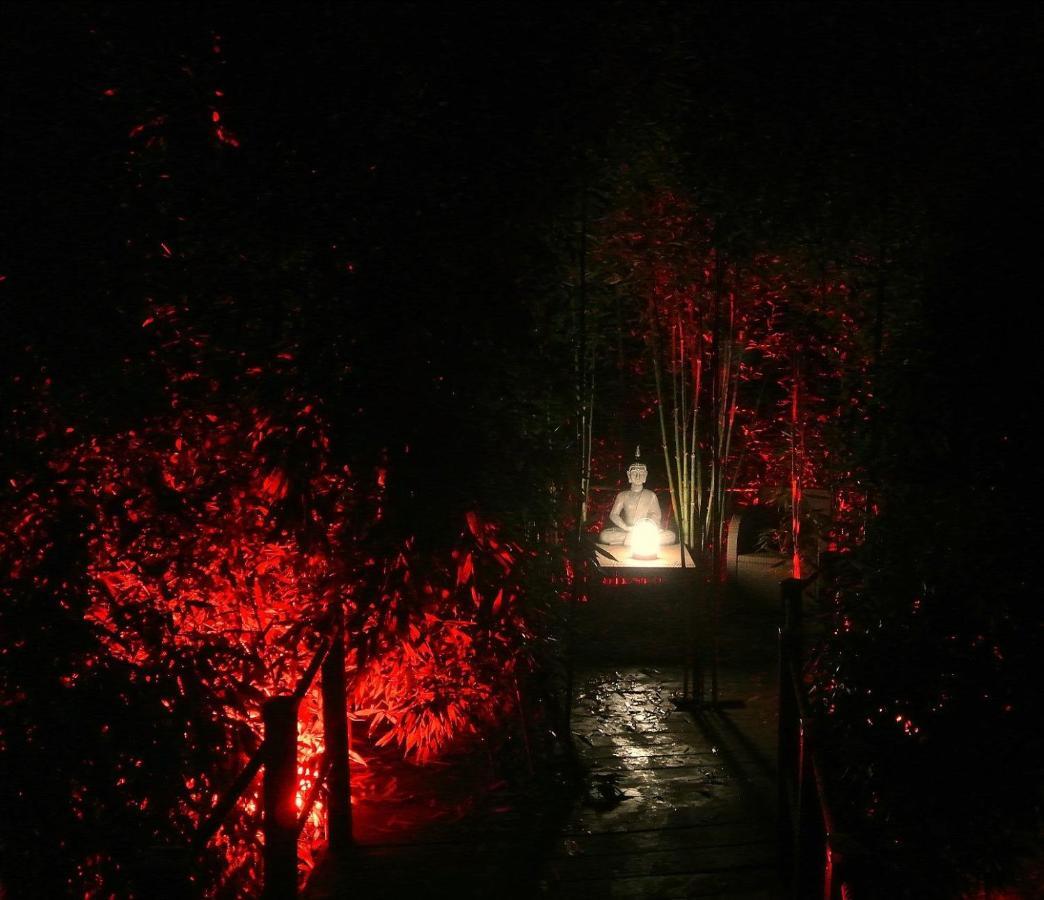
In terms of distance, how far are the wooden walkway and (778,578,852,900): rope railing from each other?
0.23 m

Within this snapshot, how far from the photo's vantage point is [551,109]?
3.40 metres

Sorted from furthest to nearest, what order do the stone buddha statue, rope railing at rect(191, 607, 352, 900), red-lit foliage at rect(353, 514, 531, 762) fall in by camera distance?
the stone buddha statue, red-lit foliage at rect(353, 514, 531, 762), rope railing at rect(191, 607, 352, 900)

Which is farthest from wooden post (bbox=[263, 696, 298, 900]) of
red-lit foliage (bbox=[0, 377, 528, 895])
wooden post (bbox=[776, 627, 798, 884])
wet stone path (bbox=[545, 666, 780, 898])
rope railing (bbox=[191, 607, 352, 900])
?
wooden post (bbox=[776, 627, 798, 884])

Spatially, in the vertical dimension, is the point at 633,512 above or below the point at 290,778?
above

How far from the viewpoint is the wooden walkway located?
320 centimetres

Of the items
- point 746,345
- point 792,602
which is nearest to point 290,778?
point 792,602

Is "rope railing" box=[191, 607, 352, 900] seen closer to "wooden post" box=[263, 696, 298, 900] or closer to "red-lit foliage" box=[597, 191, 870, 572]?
"wooden post" box=[263, 696, 298, 900]

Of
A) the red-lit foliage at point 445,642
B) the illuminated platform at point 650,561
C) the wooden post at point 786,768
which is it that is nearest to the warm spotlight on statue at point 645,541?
the illuminated platform at point 650,561

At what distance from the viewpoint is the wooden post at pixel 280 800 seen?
2.63 metres

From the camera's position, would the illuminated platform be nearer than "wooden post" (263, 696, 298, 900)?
No

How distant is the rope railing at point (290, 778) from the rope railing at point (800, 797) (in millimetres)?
1408

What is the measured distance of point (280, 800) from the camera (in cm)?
267

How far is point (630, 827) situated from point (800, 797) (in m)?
0.96

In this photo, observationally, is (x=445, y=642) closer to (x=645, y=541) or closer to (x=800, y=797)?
(x=800, y=797)
